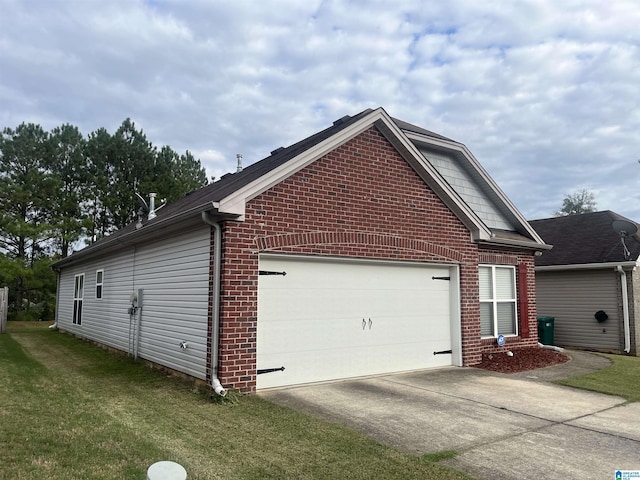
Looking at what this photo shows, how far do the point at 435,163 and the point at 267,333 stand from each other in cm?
775

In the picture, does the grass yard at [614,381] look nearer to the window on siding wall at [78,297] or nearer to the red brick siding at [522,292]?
the red brick siding at [522,292]

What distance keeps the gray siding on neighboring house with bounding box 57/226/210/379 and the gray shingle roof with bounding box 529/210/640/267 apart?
12.6 m

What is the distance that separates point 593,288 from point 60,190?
88.5ft

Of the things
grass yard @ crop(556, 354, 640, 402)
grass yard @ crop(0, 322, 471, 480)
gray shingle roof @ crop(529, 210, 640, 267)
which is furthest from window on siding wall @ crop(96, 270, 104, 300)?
gray shingle roof @ crop(529, 210, 640, 267)

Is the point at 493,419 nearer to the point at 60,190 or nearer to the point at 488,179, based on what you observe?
the point at 488,179

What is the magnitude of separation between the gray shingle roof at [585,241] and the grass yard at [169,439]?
1273 centimetres

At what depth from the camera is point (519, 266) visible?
12.1 meters

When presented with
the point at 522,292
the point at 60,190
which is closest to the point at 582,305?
the point at 522,292

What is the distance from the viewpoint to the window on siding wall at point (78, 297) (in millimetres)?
16469

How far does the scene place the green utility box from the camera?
→ 47.2 ft

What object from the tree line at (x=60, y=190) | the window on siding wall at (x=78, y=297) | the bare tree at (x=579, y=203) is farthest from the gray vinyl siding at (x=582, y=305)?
the bare tree at (x=579, y=203)

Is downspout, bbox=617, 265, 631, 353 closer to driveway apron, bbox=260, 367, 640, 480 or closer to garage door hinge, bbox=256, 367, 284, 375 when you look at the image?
driveway apron, bbox=260, 367, 640, 480

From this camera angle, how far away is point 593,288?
14766 millimetres

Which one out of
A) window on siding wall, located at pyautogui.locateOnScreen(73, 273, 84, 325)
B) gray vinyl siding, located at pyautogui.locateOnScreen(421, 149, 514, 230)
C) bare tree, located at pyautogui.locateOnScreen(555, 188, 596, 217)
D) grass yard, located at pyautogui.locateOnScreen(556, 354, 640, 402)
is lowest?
grass yard, located at pyautogui.locateOnScreen(556, 354, 640, 402)
